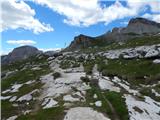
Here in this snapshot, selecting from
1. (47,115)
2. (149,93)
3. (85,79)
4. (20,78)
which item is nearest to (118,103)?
(47,115)

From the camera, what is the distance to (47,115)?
57719mm

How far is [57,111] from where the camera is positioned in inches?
2306

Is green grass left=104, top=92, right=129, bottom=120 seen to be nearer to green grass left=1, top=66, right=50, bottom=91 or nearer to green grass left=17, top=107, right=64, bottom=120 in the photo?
green grass left=17, top=107, right=64, bottom=120

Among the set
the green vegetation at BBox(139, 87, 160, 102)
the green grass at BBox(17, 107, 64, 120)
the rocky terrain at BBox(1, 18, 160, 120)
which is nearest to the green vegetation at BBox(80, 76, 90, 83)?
the rocky terrain at BBox(1, 18, 160, 120)

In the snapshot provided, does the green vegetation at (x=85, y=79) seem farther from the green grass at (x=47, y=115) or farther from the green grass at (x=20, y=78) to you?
the green grass at (x=47, y=115)

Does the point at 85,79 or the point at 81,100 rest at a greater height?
the point at 85,79

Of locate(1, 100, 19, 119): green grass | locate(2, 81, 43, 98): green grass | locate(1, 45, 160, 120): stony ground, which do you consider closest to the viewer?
locate(1, 45, 160, 120): stony ground

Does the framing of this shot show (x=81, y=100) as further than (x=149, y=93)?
No

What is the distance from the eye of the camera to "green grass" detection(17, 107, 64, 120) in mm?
56156

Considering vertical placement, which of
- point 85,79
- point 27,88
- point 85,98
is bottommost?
point 27,88

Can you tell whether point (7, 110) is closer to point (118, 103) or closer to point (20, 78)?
point (118, 103)

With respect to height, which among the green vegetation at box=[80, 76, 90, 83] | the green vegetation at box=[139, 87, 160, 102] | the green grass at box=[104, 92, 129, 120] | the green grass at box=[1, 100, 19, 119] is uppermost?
the green vegetation at box=[80, 76, 90, 83]

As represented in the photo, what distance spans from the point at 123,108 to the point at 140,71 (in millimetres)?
53422

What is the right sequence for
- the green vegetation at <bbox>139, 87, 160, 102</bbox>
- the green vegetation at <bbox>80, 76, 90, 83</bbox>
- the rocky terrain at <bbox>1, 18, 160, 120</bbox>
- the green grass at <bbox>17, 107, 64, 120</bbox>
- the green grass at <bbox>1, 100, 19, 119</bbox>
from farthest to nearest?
the green vegetation at <bbox>80, 76, 90, 83</bbox> → the green vegetation at <bbox>139, 87, 160, 102</bbox> → the green grass at <bbox>1, 100, 19, 119</bbox> → the rocky terrain at <bbox>1, 18, 160, 120</bbox> → the green grass at <bbox>17, 107, 64, 120</bbox>
